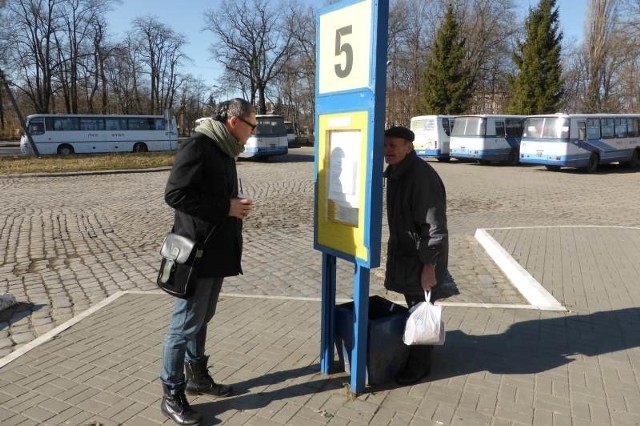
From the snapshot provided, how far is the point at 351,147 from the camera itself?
307 cm

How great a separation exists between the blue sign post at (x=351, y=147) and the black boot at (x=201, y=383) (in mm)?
778

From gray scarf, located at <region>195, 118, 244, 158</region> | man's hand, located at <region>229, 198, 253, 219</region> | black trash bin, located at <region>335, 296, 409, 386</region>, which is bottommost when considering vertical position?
black trash bin, located at <region>335, 296, 409, 386</region>

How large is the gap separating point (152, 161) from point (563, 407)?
23461mm

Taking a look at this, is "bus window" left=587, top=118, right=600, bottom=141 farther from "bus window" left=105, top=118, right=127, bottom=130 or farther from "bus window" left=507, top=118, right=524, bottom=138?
"bus window" left=105, top=118, right=127, bottom=130

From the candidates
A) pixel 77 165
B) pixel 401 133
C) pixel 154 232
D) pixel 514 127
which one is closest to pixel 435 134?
pixel 514 127

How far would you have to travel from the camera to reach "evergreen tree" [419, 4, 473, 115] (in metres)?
44.1

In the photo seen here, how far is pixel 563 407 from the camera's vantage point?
3221 millimetres

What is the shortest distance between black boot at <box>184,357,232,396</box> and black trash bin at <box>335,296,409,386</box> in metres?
0.82

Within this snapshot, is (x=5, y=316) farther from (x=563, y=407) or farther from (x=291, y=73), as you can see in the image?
(x=291, y=73)

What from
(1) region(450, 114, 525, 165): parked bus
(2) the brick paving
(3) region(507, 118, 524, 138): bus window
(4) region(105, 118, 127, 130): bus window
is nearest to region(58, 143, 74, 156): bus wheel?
(4) region(105, 118, 127, 130): bus window

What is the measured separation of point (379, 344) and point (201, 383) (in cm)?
121

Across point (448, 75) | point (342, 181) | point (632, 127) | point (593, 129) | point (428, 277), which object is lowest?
point (428, 277)

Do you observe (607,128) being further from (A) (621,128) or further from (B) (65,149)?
(B) (65,149)

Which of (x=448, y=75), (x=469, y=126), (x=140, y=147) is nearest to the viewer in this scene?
(x=469, y=126)
